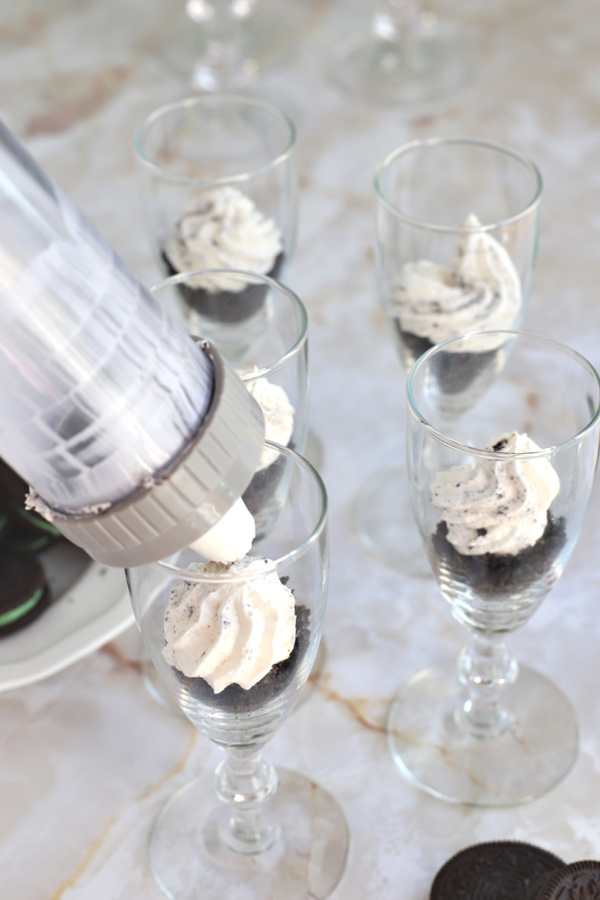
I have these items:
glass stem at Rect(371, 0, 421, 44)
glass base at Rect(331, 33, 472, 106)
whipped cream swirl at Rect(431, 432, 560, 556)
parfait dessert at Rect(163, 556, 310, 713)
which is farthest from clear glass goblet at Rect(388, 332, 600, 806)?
glass stem at Rect(371, 0, 421, 44)

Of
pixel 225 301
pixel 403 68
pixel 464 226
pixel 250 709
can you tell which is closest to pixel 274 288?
pixel 225 301

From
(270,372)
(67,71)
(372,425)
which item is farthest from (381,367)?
(67,71)

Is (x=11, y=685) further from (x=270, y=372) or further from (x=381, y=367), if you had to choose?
(x=381, y=367)

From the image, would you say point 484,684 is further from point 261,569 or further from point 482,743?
point 261,569

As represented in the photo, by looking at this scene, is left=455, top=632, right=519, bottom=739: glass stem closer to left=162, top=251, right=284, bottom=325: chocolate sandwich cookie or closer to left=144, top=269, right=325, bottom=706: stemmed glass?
left=144, top=269, right=325, bottom=706: stemmed glass

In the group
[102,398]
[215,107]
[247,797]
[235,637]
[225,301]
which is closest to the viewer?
[102,398]
